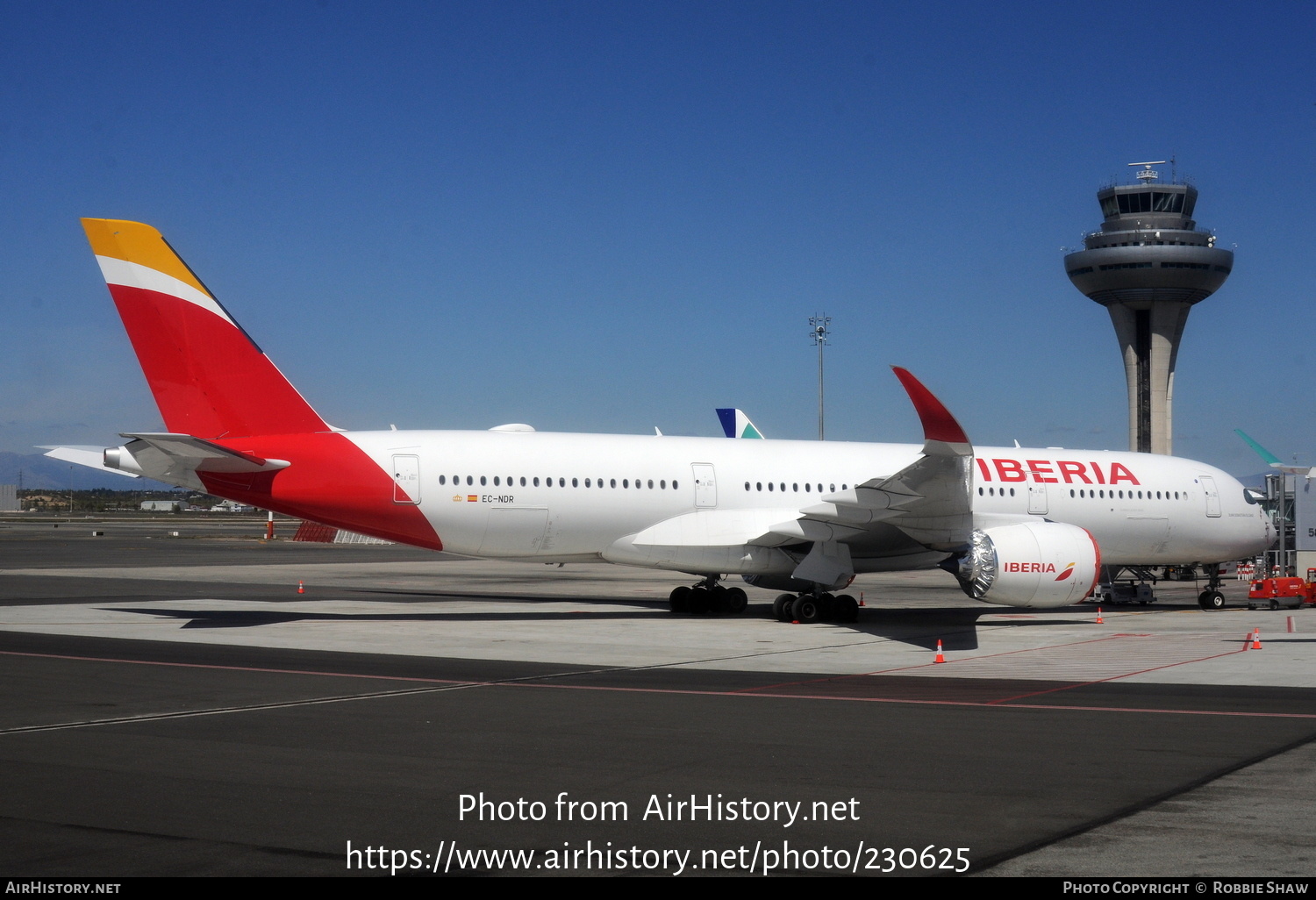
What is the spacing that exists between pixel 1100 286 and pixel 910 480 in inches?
3210

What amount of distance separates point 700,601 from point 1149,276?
256 feet

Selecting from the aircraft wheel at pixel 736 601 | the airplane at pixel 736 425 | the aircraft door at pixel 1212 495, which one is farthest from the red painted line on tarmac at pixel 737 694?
the airplane at pixel 736 425

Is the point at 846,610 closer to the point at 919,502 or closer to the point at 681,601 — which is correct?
the point at 919,502

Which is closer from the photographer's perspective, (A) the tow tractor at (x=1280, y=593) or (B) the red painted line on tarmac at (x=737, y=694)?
(B) the red painted line on tarmac at (x=737, y=694)

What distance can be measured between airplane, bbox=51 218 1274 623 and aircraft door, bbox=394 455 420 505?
0.03m

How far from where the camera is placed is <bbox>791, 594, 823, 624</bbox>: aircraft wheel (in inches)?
854

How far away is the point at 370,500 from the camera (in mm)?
20469

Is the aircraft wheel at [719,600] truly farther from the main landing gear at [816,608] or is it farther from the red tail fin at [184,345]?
the red tail fin at [184,345]

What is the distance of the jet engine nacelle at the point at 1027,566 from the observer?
19234mm

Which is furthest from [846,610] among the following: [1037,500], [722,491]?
[1037,500]

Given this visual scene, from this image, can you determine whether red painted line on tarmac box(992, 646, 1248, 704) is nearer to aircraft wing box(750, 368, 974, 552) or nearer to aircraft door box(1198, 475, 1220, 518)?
aircraft wing box(750, 368, 974, 552)

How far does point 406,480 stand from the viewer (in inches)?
816

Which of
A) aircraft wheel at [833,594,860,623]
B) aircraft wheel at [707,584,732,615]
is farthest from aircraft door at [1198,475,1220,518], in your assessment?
aircraft wheel at [707,584,732,615]

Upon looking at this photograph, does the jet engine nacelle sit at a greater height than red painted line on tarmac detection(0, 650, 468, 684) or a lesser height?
greater
